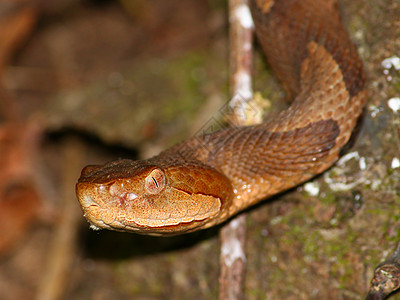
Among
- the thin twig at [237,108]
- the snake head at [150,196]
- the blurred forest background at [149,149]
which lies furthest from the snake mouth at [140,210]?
the blurred forest background at [149,149]

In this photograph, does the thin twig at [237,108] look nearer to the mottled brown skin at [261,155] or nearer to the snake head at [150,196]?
the mottled brown skin at [261,155]

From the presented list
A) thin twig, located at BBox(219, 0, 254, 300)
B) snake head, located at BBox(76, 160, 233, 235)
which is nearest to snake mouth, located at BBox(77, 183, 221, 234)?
snake head, located at BBox(76, 160, 233, 235)

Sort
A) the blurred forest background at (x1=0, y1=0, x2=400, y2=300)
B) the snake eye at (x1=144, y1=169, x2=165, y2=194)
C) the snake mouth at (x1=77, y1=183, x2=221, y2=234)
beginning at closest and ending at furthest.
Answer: the snake mouth at (x1=77, y1=183, x2=221, y2=234), the snake eye at (x1=144, y1=169, x2=165, y2=194), the blurred forest background at (x1=0, y1=0, x2=400, y2=300)

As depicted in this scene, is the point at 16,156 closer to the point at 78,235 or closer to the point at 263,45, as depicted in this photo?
the point at 78,235

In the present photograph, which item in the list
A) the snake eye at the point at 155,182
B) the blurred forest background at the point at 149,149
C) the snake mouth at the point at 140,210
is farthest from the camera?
A: the blurred forest background at the point at 149,149

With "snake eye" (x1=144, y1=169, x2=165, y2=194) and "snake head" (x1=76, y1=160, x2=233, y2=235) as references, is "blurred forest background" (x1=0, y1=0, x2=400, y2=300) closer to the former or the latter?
"snake head" (x1=76, y1=160, x2=233, y2=235)

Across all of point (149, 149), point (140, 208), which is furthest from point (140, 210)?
point (149, 149)

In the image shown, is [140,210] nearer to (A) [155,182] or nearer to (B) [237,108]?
(A) [155,182]

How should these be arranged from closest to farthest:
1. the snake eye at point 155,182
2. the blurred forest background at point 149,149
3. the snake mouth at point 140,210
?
the snake mouth at point 140,210 < the snake eye at point 155,182 < the blurred forest background at point 149,149

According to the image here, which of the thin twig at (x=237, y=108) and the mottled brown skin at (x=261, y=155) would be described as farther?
the thin twig at (x=237, y=108)
